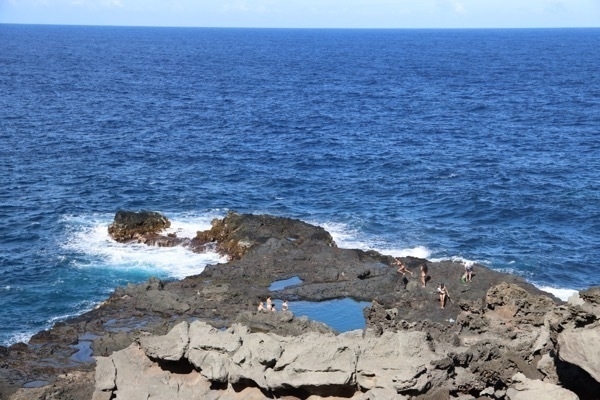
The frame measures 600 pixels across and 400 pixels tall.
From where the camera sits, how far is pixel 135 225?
6075cm

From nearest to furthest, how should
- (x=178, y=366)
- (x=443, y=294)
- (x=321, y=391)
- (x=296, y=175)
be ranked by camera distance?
1. (x=321, y=391)
2. (x=178, y=366)
3. (x=443, y=294)
4. (x=296, y=175)

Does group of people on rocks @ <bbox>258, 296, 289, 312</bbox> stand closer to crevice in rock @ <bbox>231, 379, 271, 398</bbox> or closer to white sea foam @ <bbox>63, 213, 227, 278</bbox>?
white sea foam @ <bbox>63, 213, 227, 278</bbox>

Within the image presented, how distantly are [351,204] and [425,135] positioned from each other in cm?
3359

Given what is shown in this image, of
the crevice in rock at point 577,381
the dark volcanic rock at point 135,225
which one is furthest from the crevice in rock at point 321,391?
the dark volcanic rock at point 135,225

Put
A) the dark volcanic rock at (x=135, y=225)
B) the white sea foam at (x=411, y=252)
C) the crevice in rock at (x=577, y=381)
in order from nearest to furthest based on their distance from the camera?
the crevice in rock at (x=577, y=381)
the white sea foam at (x=411, y=252)
the dark volcanic rock at (x=135, y=225)

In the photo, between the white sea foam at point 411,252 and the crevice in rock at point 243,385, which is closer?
the crevice in rock at point 243,385

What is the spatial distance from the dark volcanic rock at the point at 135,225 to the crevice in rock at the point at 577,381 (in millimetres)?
40567

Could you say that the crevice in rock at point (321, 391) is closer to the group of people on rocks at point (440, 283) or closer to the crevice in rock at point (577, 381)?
the crevice in rock at point (577, 381)

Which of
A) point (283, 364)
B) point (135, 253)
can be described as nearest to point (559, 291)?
point (283, 364)

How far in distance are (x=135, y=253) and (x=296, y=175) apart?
91.5 feet

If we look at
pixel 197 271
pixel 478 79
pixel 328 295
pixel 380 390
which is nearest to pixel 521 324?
pixel 380 390

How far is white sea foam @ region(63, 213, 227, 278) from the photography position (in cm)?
5425

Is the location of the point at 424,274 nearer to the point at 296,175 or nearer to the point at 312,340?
the point at 312,340

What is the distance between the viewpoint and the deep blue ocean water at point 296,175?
56219 millimetres
